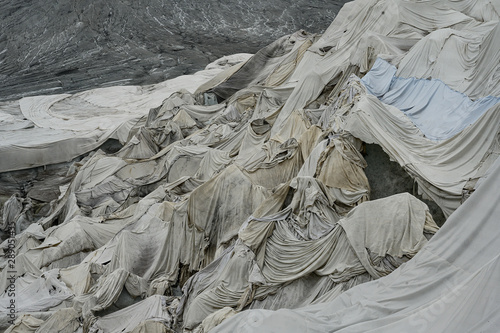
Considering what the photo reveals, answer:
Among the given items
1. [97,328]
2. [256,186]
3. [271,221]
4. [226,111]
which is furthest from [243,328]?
[226,111]

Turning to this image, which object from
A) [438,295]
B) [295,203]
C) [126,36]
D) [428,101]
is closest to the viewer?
[438,295]

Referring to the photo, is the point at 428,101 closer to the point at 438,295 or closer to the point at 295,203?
the point at 295,203

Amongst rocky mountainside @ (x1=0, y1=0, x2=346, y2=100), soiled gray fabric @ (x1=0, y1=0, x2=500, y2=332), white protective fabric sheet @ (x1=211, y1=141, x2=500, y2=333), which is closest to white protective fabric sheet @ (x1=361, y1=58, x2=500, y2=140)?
soiled gray fabric @ (x1=0, y1=0, x2=500, y2=332)

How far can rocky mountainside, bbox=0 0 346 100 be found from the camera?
3531 centimetres

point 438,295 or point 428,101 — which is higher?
point 438,295

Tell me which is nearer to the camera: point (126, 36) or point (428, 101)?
point (428, 101)

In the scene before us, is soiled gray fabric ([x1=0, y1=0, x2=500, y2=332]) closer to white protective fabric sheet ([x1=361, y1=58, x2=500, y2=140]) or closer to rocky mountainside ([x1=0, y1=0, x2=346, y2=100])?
white protective fabric sheet ([x1=361, y1=58, x2=500, y2=140])

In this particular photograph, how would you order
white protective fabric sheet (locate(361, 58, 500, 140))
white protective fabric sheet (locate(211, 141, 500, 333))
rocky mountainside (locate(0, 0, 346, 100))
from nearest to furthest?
white protective fabric sheet (locate(211, 141, 500, 333)) < white protective fabric sheet (locate(361, 58, 500, 140)) < rocky mountainside (locate(0, 0, 346, 100))

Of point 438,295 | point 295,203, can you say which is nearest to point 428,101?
point 295,203

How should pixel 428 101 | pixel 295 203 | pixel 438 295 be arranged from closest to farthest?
1. pixel 438 295
2. pixel 295 203
3. pixel 428 101

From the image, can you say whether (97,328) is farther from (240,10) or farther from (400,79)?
(240,10)

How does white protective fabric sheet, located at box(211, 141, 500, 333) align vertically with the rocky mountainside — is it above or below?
above

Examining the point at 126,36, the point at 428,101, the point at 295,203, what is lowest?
the point at 126,36

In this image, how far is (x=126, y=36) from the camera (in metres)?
38.5
